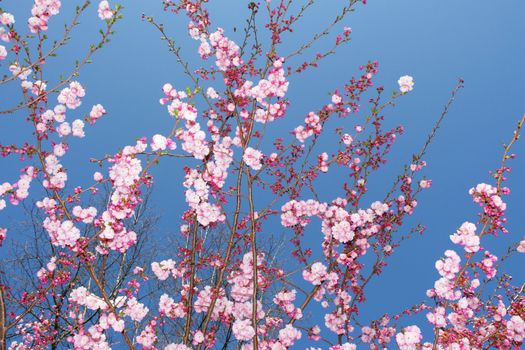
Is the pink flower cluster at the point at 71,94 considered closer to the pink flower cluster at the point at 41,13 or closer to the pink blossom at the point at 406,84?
the pink flower cluster at the point at 41,13

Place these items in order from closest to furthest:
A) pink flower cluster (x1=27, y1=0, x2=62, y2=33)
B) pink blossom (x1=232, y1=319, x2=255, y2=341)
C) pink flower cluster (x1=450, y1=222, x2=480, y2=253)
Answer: pink flower cluster (x1=450, y1=222, x2=480, y2=253) → pink flower cluster (x1=27, y1=0, x2=62, y2=33) → pink blossom (x1=232, y1=319, x2=255, y2=341)

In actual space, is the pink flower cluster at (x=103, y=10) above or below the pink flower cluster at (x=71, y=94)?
above

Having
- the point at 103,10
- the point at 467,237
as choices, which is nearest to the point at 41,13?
the point at 103,10

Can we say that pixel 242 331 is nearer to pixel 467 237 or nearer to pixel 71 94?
pixel 467 237

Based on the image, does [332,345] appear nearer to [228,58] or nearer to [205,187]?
[205,187]

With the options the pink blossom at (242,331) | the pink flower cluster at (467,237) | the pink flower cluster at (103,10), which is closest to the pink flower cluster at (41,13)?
the pink flower cluster at (103,10)

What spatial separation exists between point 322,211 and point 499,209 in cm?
200

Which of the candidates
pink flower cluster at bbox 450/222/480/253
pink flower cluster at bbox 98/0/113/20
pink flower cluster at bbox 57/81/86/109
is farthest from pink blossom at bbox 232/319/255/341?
pink flower cluster at bbox 98/0/113/20

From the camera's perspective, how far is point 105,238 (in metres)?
4.03

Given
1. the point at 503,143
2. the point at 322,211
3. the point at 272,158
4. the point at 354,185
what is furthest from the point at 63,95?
the point at 503,143

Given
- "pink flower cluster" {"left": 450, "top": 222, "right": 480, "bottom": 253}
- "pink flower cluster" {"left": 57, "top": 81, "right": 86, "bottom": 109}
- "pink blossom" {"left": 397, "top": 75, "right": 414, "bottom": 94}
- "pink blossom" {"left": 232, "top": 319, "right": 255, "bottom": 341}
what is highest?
"pink flower cluster" {"left": 57, "top": 81, "right": 86, "bottom": 109}

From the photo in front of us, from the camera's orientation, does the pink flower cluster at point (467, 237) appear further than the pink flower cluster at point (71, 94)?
No

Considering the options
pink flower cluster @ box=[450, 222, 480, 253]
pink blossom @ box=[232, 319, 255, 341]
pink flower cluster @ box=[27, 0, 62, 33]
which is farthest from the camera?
pink blossom @ box=[232, 319, 255, 341]

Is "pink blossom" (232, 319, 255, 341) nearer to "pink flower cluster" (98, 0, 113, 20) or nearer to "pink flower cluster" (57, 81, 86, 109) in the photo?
"pink flower cluster" (57, 81, 86, 109)
